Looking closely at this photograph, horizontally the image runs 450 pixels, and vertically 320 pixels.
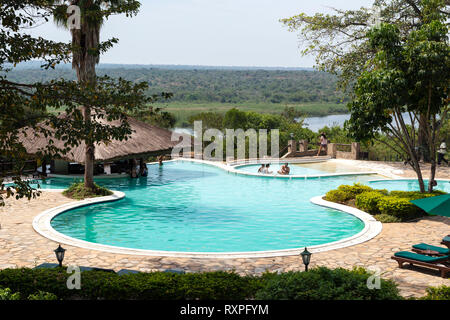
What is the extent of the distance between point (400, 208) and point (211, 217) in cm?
658

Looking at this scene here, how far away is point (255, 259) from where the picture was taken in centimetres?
1170

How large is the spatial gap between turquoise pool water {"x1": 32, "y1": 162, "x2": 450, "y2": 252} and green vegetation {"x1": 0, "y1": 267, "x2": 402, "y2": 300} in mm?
5368

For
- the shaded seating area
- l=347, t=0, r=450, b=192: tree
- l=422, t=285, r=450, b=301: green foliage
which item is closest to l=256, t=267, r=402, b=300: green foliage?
l=422, t=285, r=450, b=301: green foliage

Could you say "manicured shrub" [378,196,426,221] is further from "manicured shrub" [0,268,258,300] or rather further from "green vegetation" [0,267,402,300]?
"manicured shrub" [0,268,258,300]

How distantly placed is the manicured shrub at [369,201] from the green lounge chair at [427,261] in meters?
5.92

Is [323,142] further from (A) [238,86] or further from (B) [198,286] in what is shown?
(A) [238,86]

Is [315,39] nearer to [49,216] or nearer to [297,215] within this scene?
[297,215]

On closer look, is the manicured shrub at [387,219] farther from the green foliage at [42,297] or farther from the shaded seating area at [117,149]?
the shaded seating area at [117,149]

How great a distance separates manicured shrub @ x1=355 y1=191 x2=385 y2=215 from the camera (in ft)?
55.1

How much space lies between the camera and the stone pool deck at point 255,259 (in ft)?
34.7

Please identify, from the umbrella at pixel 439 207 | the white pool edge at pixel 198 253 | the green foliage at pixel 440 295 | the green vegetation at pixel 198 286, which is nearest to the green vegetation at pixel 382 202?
the white pool edge at pixel 198 253

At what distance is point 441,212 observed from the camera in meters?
10.9
